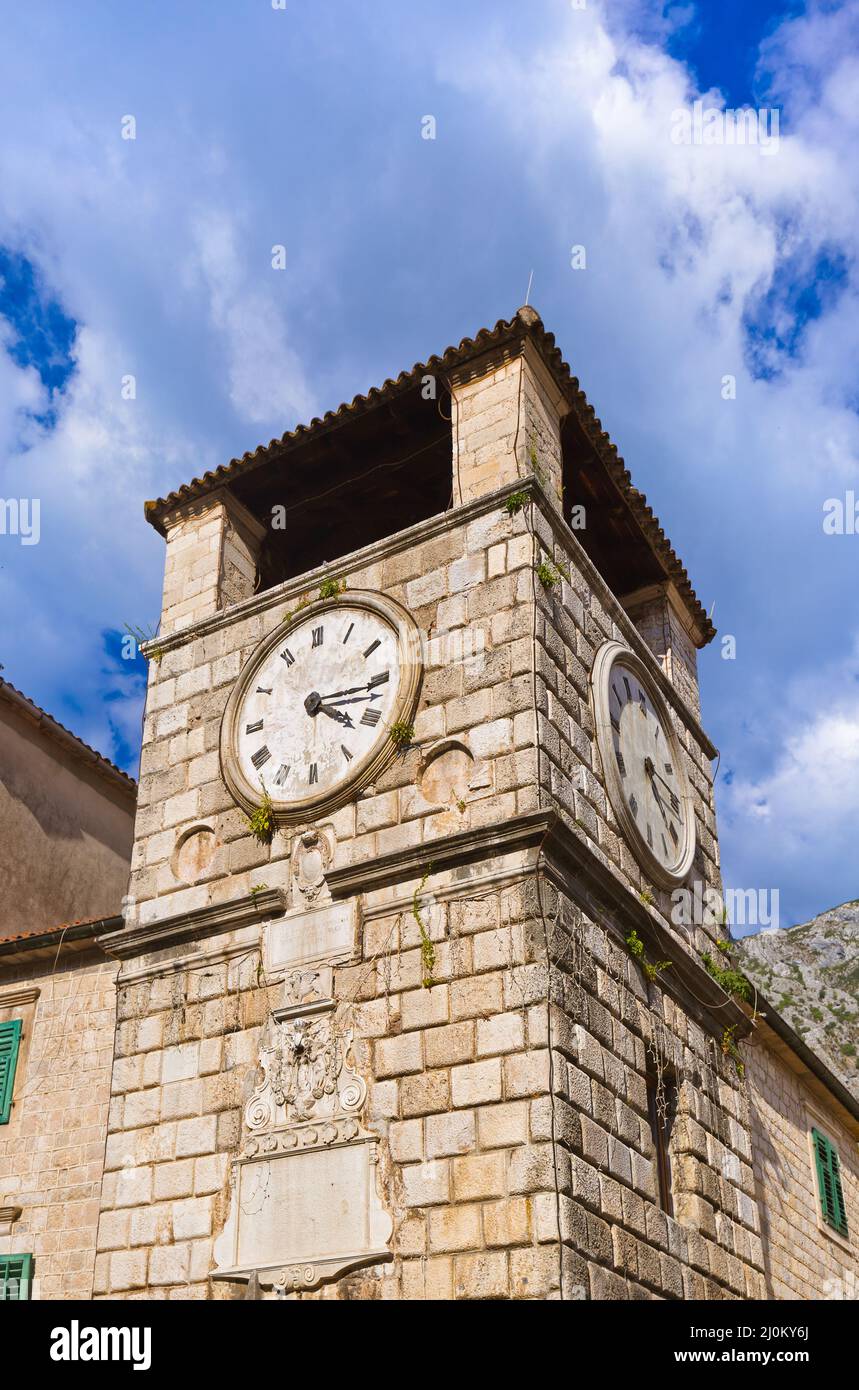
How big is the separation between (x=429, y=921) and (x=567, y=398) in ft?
15.1

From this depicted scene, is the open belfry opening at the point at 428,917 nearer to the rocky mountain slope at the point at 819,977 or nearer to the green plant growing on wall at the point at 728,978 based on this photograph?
the green plant growing on wall at the point at 728,978

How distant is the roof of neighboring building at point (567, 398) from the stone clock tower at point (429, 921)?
0.11 feet

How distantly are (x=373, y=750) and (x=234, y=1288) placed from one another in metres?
3.42

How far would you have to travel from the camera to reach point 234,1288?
8.09 m

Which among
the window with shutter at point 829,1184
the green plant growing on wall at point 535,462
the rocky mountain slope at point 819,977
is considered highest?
the rocky mountain slope at point 819,977

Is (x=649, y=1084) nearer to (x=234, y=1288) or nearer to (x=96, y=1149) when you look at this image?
(x=234, y=1288)

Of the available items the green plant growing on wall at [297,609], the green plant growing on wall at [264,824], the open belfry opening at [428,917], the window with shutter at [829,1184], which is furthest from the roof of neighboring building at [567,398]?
the window with shutter at [829,1184]

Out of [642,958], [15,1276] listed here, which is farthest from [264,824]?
[15,1276]

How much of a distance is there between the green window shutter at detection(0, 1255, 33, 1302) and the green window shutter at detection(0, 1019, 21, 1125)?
1111 millimetres

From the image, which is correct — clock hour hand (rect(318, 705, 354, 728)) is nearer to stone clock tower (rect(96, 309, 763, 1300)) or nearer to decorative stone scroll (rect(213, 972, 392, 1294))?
stone clock tower (rect(96, 309, 763, 1300))

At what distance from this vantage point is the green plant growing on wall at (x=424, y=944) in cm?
827

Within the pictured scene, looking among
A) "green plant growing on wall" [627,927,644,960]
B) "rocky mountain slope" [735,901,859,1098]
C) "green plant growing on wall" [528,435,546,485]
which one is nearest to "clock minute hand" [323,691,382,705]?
"green plant growing on wall" [528,435,546,485]

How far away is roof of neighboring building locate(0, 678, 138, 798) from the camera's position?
1533 cm
